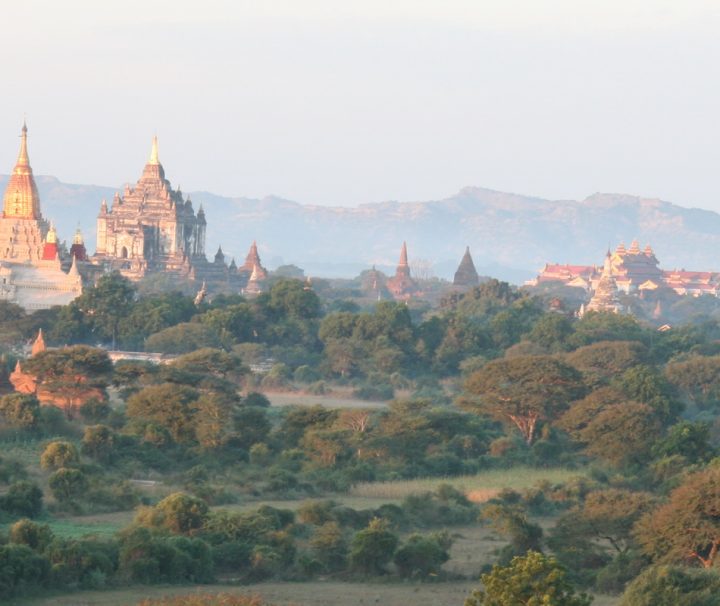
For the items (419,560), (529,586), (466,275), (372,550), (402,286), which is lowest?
(402,286)

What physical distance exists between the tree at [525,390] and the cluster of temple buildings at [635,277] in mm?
86085

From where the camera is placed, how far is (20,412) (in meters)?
49.4

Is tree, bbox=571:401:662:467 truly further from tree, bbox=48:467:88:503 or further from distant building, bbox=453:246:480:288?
distant building, bbox=453:246:480:288

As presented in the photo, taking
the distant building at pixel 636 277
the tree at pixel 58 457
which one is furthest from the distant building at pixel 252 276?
the tree at pixel 58 457

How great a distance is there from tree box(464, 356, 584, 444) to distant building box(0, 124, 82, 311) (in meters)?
36.9

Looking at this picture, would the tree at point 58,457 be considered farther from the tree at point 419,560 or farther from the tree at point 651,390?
the tree at point 651,390

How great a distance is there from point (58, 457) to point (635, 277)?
123225 mm

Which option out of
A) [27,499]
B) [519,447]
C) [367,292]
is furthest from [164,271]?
[27,499]

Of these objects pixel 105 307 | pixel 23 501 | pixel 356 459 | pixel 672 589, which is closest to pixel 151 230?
pixel 105 307

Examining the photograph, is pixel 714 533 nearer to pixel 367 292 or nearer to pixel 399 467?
pixel 399 467

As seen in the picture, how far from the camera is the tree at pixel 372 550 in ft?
117

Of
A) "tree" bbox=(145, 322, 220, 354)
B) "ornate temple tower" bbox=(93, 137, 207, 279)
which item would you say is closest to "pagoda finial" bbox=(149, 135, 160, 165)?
"ornate temple tower" bbox=(93, 137, 207, 279)

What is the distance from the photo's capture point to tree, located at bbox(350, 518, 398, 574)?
35594 millimetres

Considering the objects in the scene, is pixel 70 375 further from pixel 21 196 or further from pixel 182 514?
pixel 21 196
